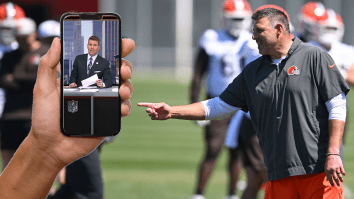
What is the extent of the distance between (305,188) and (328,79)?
735mm

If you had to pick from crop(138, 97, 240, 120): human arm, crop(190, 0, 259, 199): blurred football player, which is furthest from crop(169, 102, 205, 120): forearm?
crop(190, 0, 259, 199): blurred football player

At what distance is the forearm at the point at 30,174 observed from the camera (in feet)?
6.77

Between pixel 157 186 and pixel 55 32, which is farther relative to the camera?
pixel 157 186

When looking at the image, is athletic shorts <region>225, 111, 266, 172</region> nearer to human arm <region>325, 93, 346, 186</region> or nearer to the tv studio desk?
human arm <region>325, 93, 346, 186</region>

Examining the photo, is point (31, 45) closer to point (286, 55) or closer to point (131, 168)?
point (131, 168)

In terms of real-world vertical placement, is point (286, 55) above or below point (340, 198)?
above

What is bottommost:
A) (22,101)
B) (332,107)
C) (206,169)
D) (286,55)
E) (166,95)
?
(166,95)

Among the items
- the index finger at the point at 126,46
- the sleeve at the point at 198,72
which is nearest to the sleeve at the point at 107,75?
the index finger at the point at 126,46

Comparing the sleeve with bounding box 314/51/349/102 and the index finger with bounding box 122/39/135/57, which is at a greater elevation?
the index finger with bounding box 122/39/135/57

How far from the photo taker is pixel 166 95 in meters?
21.0

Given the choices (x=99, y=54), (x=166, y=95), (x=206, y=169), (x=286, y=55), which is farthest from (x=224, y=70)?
(x=166, y=95)

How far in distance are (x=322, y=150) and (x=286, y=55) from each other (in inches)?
26.8

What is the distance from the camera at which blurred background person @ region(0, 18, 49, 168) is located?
673 centimetres

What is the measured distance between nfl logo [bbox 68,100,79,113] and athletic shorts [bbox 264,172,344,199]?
1964mm
